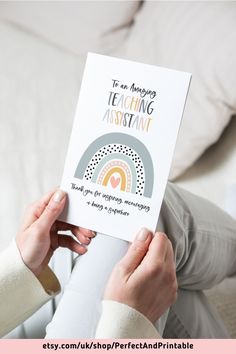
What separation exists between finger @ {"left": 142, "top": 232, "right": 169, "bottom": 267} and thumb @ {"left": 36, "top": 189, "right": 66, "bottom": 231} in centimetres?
14

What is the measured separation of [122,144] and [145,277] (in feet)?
0.60

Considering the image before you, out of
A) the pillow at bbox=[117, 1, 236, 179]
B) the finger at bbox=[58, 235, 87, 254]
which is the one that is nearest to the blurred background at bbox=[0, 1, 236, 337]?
the pillow at bbox=[117, 1, 236, 179]

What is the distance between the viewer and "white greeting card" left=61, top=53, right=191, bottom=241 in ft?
2.34

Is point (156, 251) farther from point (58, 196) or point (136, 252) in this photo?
point (58, 196)

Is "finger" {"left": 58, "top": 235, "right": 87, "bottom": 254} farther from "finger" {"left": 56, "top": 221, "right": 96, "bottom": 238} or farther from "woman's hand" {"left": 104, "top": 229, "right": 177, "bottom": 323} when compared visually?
"woman's hand" {"left": 104, "top": 229, "right": 177, "bottom": 323}

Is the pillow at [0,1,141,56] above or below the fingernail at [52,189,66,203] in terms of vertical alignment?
above

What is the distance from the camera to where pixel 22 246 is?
0.77 m

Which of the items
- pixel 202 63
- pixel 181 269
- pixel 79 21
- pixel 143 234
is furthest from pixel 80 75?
pixel 143 234

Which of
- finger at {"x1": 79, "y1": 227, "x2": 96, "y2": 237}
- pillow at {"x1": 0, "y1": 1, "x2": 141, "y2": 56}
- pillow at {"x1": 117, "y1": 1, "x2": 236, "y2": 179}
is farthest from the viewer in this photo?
pillow at {"x1": 0, "y1": 1, "x2": 141, "y2": 56}

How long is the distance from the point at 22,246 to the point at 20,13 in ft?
3.72

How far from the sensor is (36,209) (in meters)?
0.76

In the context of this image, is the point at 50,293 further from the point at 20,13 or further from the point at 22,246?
the point at 20,13

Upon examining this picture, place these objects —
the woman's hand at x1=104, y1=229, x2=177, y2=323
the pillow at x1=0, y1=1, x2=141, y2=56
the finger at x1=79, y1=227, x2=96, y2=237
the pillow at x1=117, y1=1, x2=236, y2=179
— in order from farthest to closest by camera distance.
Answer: the pillow at x1=0, y1=1, x2=141, y2=56, the pillow at x1=117, y1=1, x2=236, y2=179, the finger at x1=79, y1=227, x2=96, y2=237, the woman's hand at x1=104, y1=229, x2=177, y2=323

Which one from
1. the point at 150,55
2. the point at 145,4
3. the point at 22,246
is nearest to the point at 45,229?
the point at 22,246
